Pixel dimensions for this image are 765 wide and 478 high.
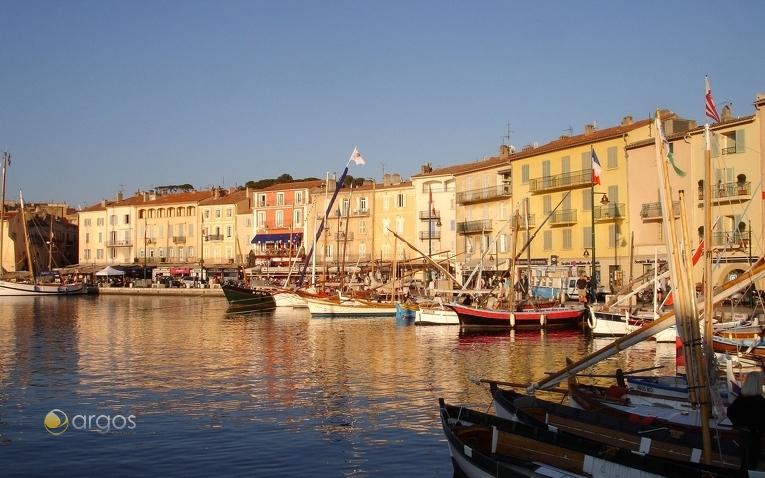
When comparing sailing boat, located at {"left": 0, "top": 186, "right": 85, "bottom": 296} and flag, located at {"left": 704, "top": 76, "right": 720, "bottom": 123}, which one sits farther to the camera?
sailing boat, located at {"left": 0, "top": 186, "right": 85, "bottom": 296}

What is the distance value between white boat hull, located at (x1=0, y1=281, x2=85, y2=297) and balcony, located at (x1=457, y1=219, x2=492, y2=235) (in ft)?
155

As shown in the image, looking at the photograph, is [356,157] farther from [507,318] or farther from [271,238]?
[271,238]

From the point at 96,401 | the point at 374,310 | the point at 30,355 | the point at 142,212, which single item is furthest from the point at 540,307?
the point at 142,212

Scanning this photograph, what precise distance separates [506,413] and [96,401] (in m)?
12.4

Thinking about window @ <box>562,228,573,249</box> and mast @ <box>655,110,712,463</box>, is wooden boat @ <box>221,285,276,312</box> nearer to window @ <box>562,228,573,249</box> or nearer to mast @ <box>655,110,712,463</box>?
window @ <box>562,228,573,249</box>

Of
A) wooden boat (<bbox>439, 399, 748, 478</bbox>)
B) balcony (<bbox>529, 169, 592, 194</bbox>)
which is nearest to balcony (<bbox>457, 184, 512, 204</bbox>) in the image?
balcony (<bbox>529, 169, 592, 194</bbox>)

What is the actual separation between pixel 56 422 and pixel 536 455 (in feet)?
40.0

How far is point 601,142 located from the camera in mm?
63531

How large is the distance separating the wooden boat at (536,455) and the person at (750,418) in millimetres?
1073

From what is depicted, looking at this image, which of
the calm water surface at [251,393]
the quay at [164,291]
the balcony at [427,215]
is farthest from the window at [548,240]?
the quay at [164,291]

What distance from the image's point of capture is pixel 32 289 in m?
96.7

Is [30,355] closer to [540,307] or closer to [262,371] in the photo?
[262,371]

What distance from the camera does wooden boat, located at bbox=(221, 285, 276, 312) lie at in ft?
223

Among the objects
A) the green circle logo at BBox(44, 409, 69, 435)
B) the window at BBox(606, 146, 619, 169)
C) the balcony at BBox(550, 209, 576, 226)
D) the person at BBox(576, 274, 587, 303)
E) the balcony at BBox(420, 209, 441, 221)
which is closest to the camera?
the green circle logo at BBox(44, 409, 69, 435)
